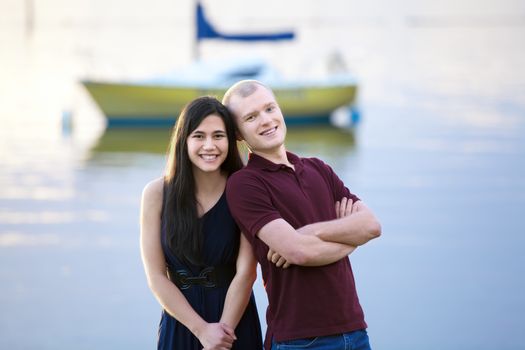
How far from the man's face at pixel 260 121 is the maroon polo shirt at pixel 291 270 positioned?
6 centimetres

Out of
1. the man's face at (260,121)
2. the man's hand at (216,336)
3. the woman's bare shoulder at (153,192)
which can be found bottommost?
the man's hand at (216,336)

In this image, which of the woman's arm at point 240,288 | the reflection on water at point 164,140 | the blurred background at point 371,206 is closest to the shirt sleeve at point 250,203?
the woman's arm at point 240,288

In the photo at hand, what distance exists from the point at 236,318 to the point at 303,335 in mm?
276

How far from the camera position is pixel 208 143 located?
353cm

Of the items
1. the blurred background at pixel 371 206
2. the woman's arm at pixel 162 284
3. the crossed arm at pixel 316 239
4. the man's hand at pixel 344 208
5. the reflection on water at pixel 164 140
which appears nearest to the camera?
the crossed arm at pixel 316 239

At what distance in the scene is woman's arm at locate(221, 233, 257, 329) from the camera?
355cm

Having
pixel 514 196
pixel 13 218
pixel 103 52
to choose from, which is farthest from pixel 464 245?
pixel 103 52

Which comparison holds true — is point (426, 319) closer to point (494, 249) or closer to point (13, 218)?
point (494, 249)

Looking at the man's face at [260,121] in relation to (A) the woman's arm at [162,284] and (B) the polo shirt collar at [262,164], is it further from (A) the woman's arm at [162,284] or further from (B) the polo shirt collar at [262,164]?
(A) the woman's arm at [162,284]

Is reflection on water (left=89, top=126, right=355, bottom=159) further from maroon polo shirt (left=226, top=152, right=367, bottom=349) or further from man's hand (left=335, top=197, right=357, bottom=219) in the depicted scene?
maroon polo shirt (left=226, top=152, right=367, bottom=349)

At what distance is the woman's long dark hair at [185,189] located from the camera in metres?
3.54

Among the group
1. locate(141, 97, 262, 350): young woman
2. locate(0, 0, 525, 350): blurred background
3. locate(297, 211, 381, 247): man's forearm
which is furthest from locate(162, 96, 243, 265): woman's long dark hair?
locate(0, 0, 525, 350): blurred background

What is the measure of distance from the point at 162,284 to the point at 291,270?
47 cm

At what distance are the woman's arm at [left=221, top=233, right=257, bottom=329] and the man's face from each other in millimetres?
338
